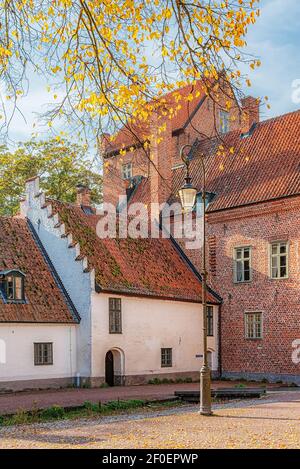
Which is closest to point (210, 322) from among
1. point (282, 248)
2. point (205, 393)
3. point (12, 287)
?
point (282, 248)

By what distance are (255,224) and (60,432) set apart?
660 inches

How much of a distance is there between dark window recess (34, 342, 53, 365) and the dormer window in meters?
1.84

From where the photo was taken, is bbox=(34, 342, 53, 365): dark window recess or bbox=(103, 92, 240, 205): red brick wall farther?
bbox=(103, 92, 240, 205): red brick wall

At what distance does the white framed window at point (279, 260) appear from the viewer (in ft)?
88.2

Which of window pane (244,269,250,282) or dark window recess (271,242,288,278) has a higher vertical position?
dark window recess (271,242,288,278)

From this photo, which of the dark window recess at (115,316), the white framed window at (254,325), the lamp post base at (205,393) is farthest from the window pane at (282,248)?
the lamp post base at (205,393)

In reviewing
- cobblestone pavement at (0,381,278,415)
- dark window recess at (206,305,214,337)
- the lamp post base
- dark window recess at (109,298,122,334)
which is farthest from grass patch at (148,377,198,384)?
the lamp post base

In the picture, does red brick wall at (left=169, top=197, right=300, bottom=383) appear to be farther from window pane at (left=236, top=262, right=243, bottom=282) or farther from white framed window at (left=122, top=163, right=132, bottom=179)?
white framed window at (left=122, top=163, right=132, bottom=179)

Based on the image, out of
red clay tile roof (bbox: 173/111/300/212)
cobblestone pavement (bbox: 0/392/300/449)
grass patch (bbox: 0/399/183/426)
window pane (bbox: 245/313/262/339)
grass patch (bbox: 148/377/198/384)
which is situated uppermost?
red clay tile roof (bbox: 173/111/300/212)

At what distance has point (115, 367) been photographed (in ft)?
85.1

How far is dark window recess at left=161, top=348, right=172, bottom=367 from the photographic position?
27.6 metres

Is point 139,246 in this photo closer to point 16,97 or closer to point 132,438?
point 132,438
